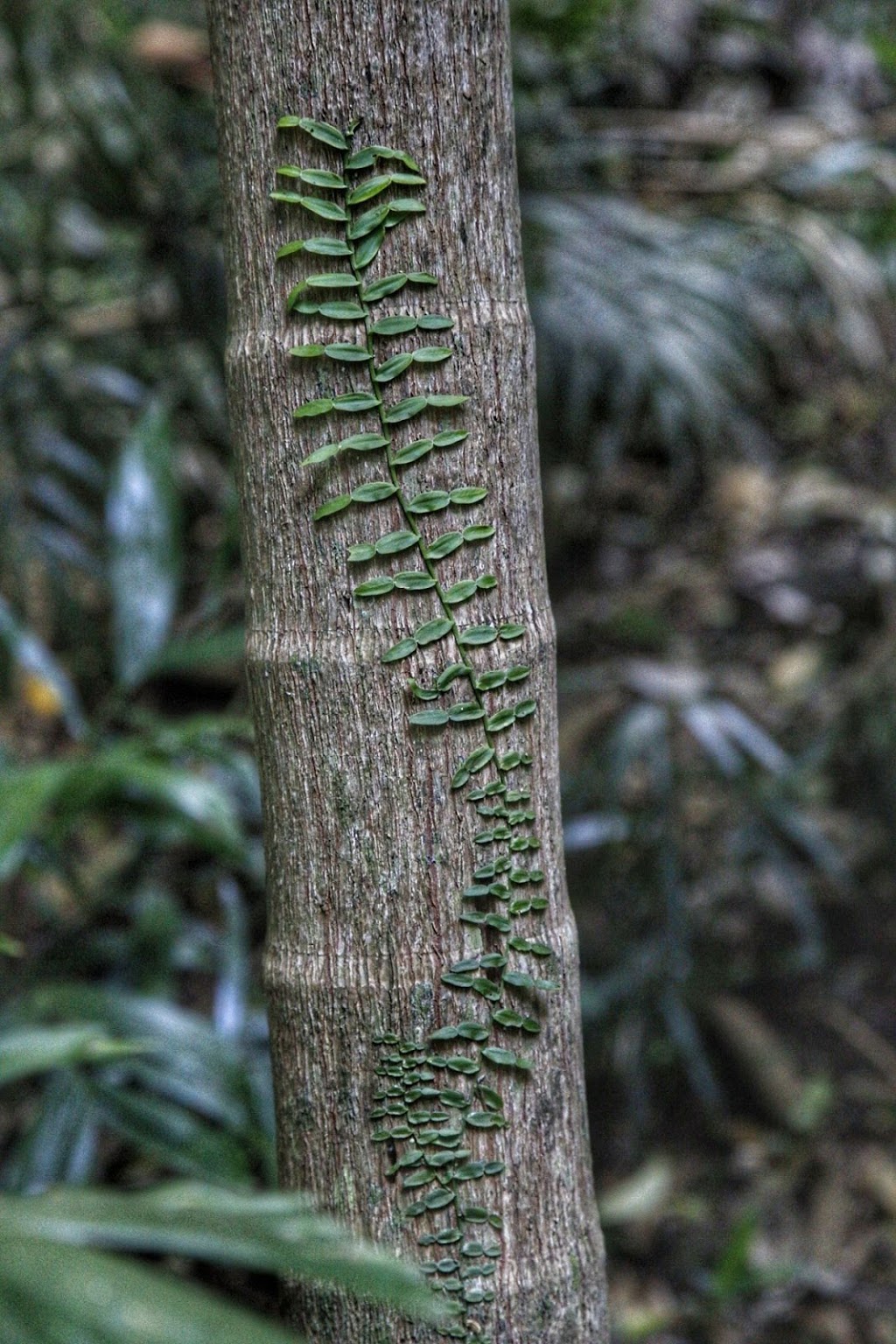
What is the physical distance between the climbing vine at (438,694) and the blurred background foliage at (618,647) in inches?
26.2

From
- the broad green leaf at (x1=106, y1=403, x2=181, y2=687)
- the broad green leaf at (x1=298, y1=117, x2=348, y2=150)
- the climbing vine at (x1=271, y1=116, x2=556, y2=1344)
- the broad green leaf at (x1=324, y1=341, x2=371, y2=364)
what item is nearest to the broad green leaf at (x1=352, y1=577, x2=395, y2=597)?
the climbing vine at (x1=271, y1=116, x2=556, y2=1344)

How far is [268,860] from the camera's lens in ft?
2.31

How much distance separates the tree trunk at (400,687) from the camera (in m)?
0.62

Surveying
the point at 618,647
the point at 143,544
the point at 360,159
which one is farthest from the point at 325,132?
the point at 618,647

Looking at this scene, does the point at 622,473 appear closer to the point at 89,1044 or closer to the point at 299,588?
the point at 89,1044

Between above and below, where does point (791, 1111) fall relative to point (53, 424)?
below

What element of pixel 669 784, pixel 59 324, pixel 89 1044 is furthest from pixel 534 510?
pixel 59 324

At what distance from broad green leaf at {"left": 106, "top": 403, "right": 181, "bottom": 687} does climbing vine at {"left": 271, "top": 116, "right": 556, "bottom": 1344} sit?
36.3 inches

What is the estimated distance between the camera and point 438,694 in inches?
25.5

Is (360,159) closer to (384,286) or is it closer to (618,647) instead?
(384,286)

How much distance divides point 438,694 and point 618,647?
1.92 m

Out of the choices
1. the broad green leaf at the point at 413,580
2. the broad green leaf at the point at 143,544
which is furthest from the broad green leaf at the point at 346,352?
the broad green leaf at the point at 143,544

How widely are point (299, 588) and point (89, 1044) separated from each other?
609mm

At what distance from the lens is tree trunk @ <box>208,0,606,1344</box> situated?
622 mm
